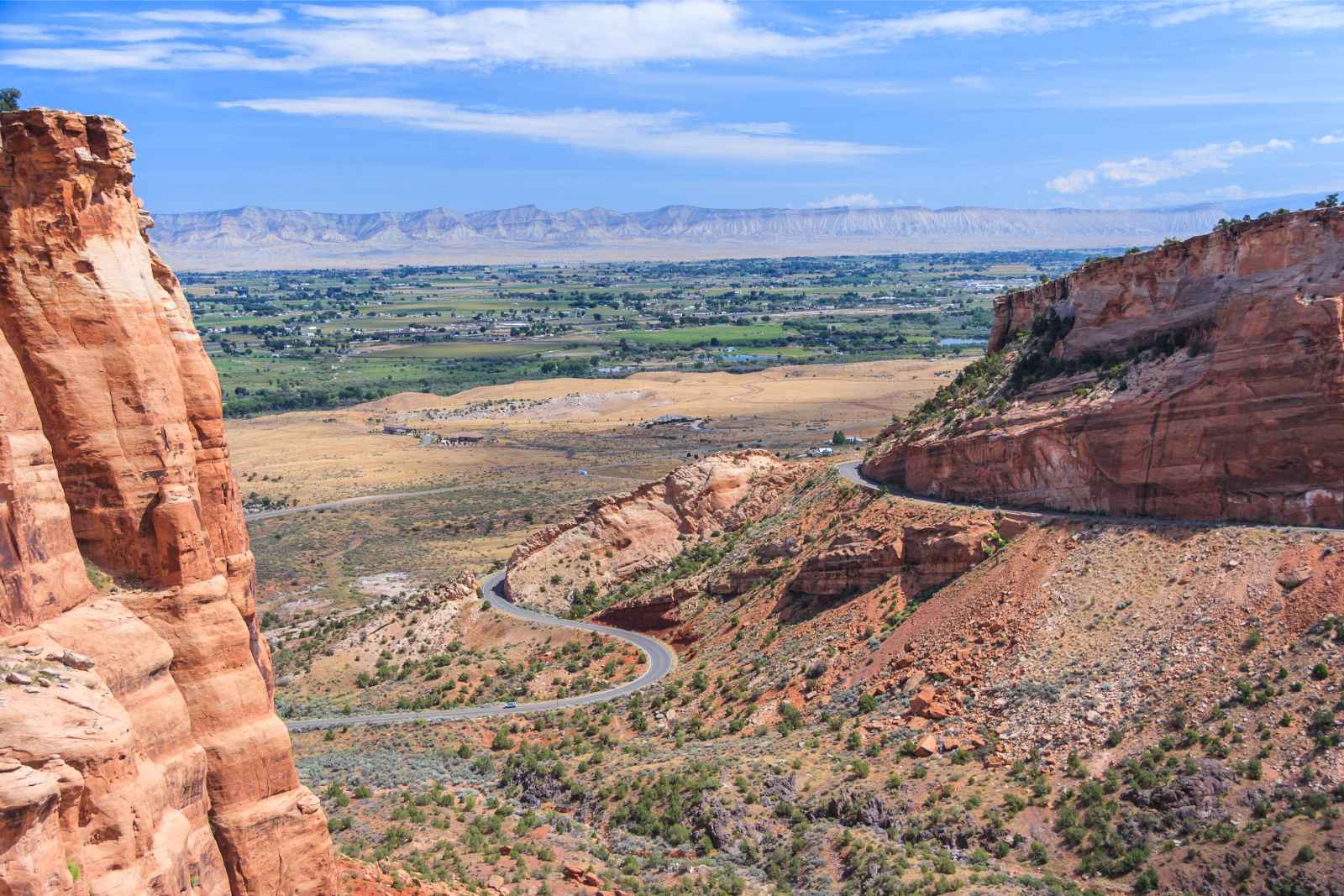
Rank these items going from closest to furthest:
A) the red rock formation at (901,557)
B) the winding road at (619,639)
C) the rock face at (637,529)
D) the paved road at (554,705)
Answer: the winding road at (619,639), the red rock formation at (901,557), the paved road at (554,705), the rock face at (637,529)

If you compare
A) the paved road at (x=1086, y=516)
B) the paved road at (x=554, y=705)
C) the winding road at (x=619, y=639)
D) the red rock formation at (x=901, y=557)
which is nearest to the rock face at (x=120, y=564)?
the paved road at (x=554, y=705)

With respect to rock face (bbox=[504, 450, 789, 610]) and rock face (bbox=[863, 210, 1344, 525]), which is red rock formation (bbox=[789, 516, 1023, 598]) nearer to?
rock face (bbox=[863, 210, 1344, 525])

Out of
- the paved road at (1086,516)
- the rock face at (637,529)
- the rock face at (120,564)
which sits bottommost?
the rock face at (637,529)

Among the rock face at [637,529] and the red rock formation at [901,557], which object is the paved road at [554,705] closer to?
the rock face at [637,529]

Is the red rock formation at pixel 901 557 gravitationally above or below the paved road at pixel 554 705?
above

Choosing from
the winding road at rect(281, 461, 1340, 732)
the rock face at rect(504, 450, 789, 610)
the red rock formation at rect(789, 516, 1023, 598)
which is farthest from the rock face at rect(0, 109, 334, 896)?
the rock face at rect(504, 450, 789, 610)

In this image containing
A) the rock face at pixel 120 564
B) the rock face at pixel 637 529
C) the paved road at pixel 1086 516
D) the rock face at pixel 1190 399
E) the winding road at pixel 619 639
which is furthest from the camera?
the rock face at pixel 637 529

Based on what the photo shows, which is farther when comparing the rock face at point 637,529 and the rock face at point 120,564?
the rock face at point 637,529

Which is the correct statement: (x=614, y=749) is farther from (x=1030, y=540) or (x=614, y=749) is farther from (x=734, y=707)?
(x=1030, y=540)
